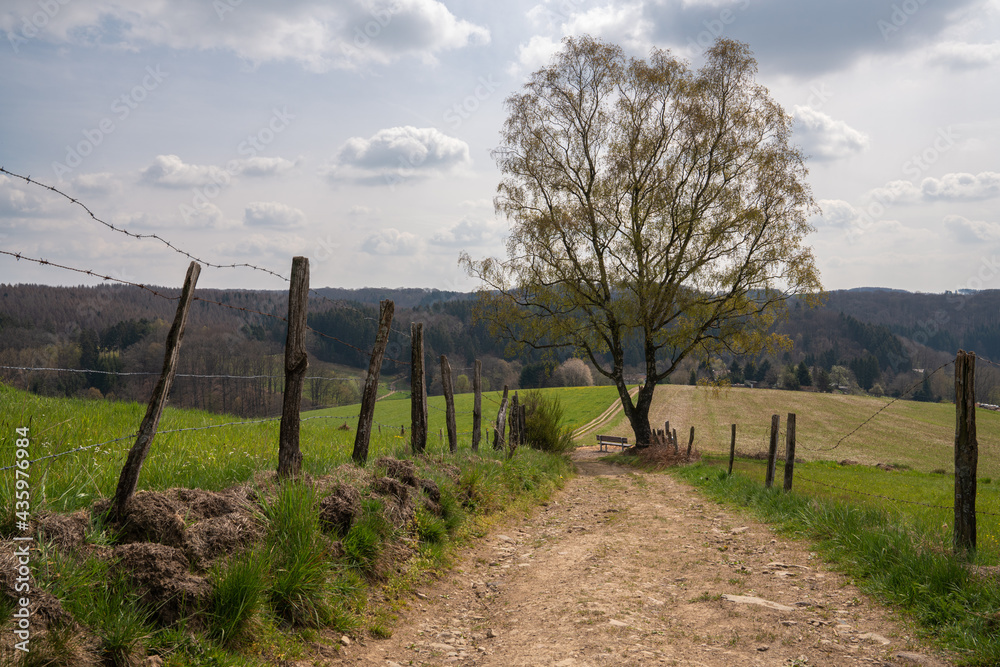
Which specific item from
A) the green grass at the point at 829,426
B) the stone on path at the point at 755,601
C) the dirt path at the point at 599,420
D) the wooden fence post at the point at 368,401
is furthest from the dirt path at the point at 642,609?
the dirt path at the point at 599,420

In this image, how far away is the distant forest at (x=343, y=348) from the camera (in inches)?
506

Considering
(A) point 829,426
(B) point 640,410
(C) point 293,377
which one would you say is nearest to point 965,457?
(C) point 293,377

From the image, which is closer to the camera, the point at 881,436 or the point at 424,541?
the point at 424,541

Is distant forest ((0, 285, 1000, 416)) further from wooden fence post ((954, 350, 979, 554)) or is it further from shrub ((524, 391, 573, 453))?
shrub ((524, 391, 573, 453))

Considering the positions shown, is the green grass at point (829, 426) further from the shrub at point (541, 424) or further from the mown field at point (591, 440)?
the shrub at point (541, 424)

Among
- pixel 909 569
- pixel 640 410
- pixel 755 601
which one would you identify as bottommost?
pixel 640 410

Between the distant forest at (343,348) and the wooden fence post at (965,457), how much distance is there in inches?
68.7

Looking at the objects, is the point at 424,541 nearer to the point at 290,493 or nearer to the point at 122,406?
the point at 290,493

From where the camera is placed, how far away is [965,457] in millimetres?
6238

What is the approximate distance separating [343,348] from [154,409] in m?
70.6

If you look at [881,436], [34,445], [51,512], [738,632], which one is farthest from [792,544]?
[881,436]

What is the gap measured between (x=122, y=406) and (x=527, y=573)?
6638 mm

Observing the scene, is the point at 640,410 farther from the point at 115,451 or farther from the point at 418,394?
the point at 115,451

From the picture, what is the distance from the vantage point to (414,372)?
9.46 m
